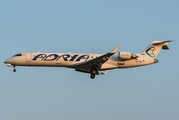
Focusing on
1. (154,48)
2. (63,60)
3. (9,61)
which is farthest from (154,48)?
(9,61)

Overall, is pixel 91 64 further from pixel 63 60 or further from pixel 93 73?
pixel 63 60

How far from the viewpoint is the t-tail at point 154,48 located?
4081 centimetres

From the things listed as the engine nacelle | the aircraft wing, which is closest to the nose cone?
the aircraft wing

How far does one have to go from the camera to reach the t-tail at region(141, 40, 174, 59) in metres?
40.8

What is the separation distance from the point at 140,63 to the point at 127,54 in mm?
2565

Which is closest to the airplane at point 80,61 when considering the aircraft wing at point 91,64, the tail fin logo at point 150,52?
the aircraft wing at point 91,64

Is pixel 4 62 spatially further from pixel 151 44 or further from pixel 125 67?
pixel 151 44

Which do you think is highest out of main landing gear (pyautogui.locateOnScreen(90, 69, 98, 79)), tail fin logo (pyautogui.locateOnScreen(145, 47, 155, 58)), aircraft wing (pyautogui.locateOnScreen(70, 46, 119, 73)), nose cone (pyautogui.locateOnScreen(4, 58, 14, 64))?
tail fin logo (pyautogui.locateOnScreen(145, 47, 155, 58))

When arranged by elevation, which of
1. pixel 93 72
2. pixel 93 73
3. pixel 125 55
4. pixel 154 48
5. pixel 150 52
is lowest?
pixel 93 73

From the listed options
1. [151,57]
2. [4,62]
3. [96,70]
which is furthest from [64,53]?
[151,57]

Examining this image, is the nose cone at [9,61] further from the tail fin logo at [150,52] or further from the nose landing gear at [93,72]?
the tail fin logo at [150,52]

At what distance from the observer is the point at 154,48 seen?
41250mm

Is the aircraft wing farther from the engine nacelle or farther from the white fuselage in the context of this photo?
the engine nacelle

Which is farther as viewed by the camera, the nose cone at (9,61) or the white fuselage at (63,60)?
the nose cone at (9,61)
